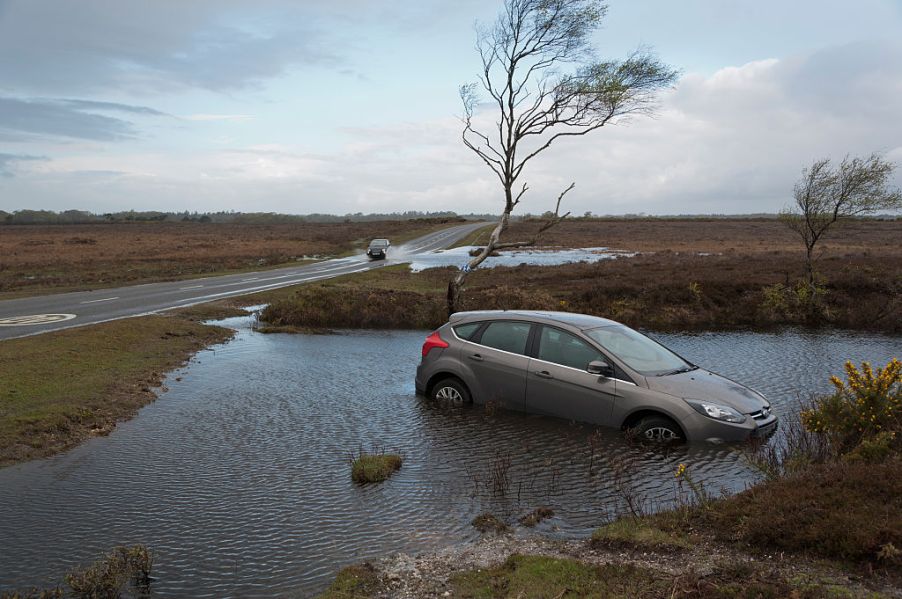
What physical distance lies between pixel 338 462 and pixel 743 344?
45.6 ft

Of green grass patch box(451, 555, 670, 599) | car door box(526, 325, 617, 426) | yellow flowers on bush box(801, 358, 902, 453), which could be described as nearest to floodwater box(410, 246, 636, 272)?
car door box(526, 325, 617, 426)

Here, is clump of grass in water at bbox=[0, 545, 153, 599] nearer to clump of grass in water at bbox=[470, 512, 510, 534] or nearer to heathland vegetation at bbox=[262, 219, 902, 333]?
clump of grass in water at bbox=[470, 512, 510, 534]

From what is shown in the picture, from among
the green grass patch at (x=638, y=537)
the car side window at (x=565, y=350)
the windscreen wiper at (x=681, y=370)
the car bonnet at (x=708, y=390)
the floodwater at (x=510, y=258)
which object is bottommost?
the green grass patch at (x=638, y=537)

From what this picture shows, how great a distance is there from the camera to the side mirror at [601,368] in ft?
29.3

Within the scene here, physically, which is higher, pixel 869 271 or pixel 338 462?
pixel 869 271

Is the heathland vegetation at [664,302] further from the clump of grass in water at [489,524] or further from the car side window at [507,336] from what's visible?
the clump of grass in water at [489,524]

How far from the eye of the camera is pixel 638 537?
5.53 m

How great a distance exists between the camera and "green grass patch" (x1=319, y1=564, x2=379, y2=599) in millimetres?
4816

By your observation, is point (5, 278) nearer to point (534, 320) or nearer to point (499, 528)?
point (534, 320)

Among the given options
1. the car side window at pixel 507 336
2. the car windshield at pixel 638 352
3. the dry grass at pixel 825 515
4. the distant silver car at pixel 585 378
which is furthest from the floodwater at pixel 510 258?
the dry grass at pixel 825 515

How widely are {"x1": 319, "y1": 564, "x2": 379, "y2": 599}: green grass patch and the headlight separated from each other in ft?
16.4

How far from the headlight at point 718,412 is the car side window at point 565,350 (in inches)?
56.4

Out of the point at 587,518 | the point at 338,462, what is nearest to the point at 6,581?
the point at 338,462

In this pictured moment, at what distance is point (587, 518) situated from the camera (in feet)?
21.1
